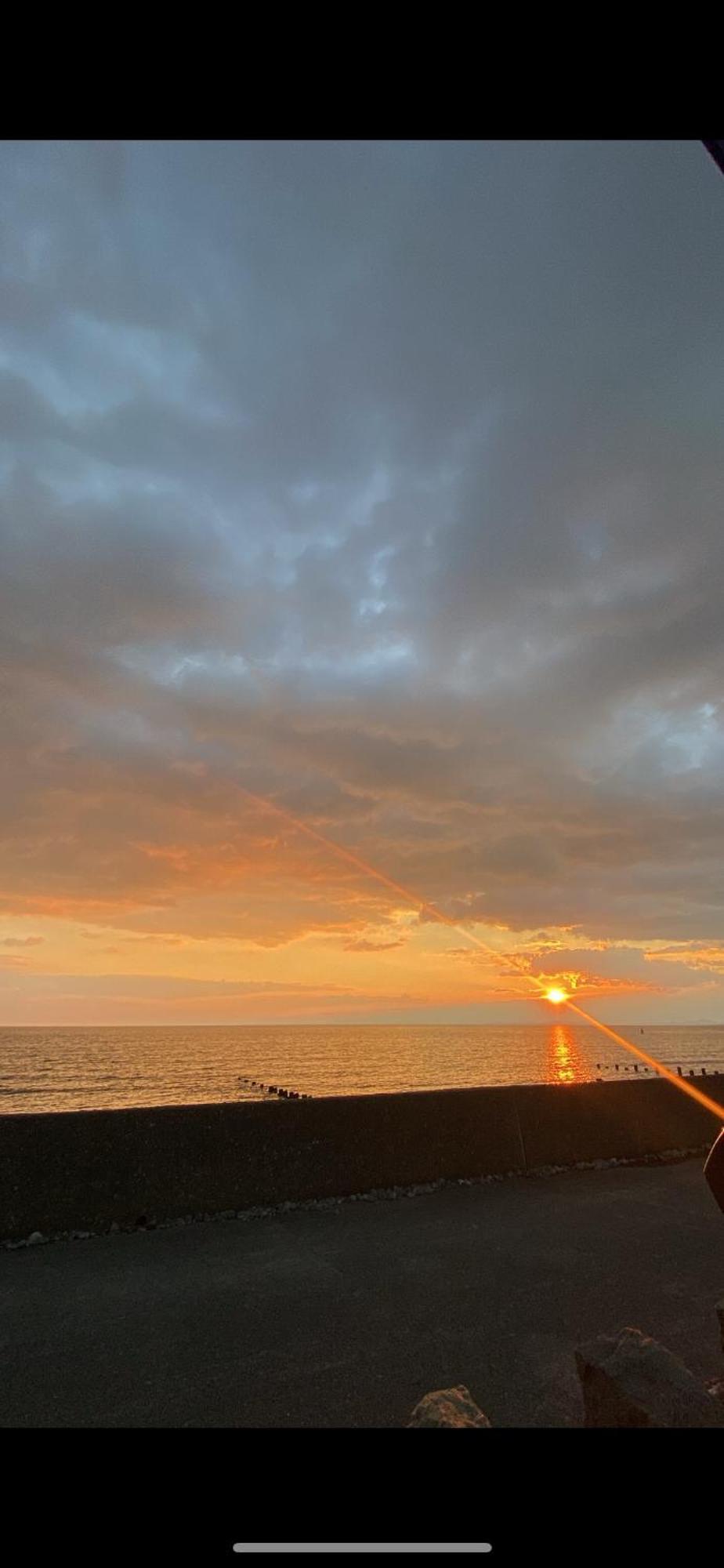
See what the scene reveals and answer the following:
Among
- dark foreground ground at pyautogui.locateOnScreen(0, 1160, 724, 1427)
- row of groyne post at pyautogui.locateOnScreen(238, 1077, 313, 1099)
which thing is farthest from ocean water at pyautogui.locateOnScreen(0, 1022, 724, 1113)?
dark foreground ground at pyautogui.locateOnScreen(0, 1160, 724, 1427)

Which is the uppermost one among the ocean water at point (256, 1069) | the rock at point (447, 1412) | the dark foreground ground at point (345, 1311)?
the rock at point (447, 1412)

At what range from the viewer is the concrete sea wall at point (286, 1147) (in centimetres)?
577

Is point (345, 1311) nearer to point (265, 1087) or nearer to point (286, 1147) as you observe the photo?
point (286, 1147)

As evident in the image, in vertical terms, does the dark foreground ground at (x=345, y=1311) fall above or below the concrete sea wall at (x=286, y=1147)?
below

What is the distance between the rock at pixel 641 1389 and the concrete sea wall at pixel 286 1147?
3.87m

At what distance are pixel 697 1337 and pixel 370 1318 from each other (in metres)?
1.83

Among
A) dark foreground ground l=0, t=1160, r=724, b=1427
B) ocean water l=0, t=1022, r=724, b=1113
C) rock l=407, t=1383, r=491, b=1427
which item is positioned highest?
rock l=407, t=1383, r=491, b=1427

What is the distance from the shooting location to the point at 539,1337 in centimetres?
421

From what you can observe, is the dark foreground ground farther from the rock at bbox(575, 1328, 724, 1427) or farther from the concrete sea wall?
the rock at bbox(575, 1328, 724, 1427)

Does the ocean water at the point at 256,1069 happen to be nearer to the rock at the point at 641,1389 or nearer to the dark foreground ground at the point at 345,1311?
the dark foreground ground at the point at 345,1311

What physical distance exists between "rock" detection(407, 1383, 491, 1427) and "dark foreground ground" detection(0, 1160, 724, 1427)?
698mm

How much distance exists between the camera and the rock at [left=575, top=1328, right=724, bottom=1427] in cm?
277

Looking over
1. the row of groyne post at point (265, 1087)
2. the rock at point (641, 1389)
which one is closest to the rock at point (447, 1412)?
the rock at point (641, 1389)

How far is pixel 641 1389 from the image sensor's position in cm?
284
